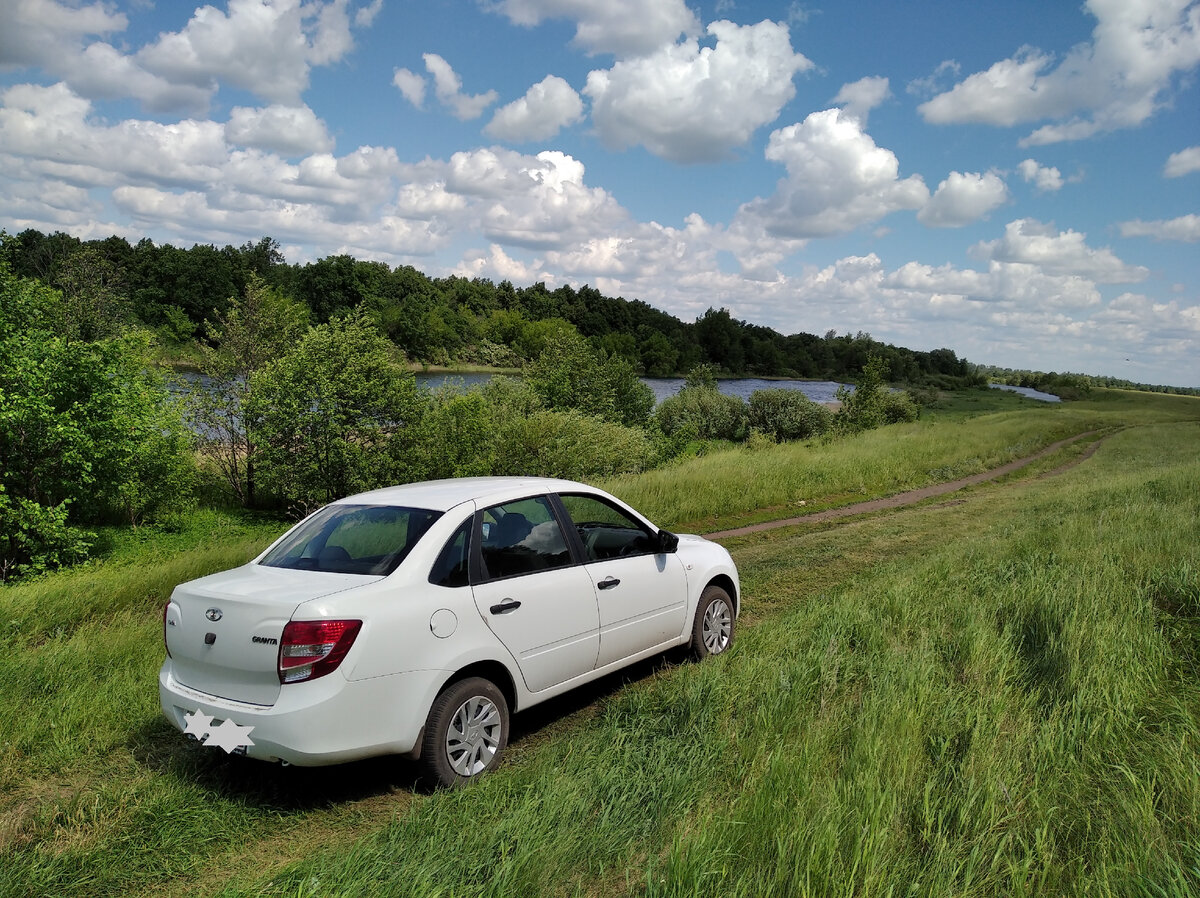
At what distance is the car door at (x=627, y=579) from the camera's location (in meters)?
5.38

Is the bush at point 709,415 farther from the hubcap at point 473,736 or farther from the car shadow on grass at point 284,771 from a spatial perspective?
the hubcap at point 473,736

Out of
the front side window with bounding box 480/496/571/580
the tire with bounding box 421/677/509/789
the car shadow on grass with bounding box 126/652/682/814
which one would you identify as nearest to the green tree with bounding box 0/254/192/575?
the car shadow on grass with bounding box 126/652/682/814

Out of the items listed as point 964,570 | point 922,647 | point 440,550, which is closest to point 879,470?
point 964,570

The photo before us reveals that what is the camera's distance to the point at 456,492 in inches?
200

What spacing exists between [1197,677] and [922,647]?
1598 millimetres

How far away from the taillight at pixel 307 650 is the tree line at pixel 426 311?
2024 centimetres

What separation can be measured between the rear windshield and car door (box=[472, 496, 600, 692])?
1.52 ft

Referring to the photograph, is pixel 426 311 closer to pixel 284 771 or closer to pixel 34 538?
pixel 34 538

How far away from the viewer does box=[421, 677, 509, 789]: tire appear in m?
4.11

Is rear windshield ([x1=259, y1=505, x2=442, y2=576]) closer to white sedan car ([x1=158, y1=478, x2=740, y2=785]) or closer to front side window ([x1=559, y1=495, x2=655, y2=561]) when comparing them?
white sedan car ([x1=158, y1=478, x2=740, y2=785])

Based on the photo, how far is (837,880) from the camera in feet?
8.97

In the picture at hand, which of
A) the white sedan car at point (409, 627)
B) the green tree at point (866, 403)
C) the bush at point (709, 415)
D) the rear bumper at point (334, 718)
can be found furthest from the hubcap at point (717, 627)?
the bush at point (709, 415)

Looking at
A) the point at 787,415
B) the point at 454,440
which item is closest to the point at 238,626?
the point at 454,440

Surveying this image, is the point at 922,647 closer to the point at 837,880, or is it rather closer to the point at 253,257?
the point at 837,880
